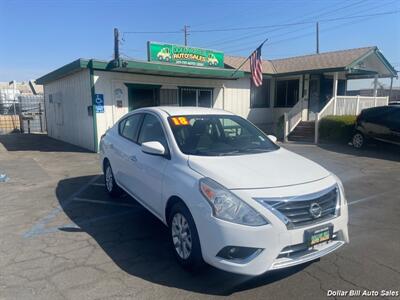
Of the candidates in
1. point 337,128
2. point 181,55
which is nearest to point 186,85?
point 181,55

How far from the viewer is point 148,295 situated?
2971 millimetres

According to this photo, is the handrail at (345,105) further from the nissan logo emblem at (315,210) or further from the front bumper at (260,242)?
the front bumper at (260,242)

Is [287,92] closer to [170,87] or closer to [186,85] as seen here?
[186,85]

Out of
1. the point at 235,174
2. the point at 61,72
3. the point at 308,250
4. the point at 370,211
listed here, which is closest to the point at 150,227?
the point at 235,174

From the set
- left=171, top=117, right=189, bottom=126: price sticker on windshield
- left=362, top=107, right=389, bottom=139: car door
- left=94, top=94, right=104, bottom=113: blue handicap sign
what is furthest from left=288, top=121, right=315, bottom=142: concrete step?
left=171, top=117, right=189, bottom=126: price sticker on windshield

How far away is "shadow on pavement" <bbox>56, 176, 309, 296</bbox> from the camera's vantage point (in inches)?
125

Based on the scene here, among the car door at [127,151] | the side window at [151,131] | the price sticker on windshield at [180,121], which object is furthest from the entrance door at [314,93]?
the price sticker on windshield at [180,121]

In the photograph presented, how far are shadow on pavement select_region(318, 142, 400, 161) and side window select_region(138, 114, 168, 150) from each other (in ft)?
29.1

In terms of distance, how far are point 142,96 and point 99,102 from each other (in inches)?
76.0

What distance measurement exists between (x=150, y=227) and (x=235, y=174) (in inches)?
79.4

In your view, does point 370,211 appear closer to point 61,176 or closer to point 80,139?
point 61,176

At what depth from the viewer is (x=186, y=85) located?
14.2 meters

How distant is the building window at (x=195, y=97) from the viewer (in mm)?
14305

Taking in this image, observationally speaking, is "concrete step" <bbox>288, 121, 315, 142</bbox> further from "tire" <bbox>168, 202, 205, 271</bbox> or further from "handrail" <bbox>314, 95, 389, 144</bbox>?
"tire" <bbox>168, 202, 205, 271</bbox>
